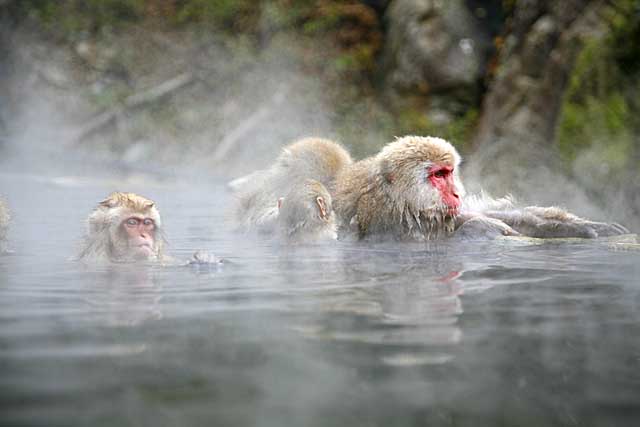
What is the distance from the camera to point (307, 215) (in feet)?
18.1

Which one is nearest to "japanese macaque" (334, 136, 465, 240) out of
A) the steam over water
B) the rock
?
the steam over water

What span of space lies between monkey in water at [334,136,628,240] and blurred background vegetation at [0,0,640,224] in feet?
10.3

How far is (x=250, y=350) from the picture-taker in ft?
7.35

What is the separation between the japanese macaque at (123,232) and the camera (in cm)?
456

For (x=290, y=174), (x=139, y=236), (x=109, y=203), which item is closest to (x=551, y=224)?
(x=290, y=174)

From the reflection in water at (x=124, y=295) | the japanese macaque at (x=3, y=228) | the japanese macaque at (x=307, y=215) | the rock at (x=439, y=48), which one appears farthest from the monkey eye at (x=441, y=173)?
the rock at (x=439, y=48)

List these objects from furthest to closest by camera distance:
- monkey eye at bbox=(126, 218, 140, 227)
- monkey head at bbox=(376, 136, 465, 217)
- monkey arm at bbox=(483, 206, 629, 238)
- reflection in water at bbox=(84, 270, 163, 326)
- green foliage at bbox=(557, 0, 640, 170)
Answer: green foliage at bbox=(557, 0, 640, 170) < monkey arm at bbox=(483, 206, 629, 238) < monkey head at bbox=(376, 136, 465, 217) < monkey eye at bbox=(126, 218, 140, 227) < reflection in water at bbox=(84, 270, 163, 326)

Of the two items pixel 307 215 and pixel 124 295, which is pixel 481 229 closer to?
pixel 307 215

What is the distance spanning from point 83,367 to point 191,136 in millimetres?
12907

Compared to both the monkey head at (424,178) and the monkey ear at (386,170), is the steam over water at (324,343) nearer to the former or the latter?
the monkey head at (424,178)

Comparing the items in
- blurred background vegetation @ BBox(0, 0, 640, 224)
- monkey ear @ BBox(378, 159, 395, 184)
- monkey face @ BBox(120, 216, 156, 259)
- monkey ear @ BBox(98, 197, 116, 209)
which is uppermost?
blurred background vegetation @ BBox(0, 0, 640, 224)

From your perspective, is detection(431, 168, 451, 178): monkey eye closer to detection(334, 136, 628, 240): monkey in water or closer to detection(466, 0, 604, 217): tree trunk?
detection(334, 136, 628, 240): monkey in water

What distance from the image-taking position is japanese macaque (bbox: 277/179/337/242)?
551cm

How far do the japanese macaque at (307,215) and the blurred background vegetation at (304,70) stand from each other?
3969mm
